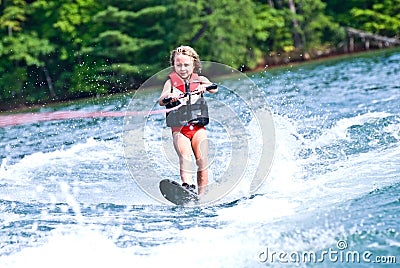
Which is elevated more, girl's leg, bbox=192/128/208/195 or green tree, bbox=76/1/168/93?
green tree, bbox=76/1/168/93

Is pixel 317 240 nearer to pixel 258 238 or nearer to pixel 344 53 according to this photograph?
pixel 258 238

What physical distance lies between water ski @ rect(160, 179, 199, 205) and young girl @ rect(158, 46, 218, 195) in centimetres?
14

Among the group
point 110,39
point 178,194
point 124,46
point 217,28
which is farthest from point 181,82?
point 217,28

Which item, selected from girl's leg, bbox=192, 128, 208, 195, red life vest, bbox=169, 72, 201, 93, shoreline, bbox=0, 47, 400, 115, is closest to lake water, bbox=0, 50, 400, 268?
girl's leg, bbox=192, 128, 208, 195

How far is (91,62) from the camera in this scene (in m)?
24.3

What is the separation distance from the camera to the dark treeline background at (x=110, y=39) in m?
23.8

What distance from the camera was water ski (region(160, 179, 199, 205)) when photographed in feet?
16.8

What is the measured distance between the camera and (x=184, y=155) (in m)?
5.31

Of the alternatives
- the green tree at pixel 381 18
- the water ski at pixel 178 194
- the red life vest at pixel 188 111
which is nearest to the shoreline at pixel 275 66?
the green tree at pixel 381 18

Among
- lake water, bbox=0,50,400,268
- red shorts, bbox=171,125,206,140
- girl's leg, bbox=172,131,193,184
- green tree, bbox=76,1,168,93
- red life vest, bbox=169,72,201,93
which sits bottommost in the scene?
lake water, bbox=0,50,400,268

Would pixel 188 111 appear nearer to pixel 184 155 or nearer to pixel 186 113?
pixel 186 113

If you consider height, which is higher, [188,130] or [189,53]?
[189,53]

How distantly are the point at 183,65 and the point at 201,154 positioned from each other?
752 millimetres

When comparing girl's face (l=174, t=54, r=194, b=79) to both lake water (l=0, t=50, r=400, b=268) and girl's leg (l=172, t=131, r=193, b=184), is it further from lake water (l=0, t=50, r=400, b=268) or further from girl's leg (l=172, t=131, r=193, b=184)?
lake water (l=0, t=50, r=400, b=268)
